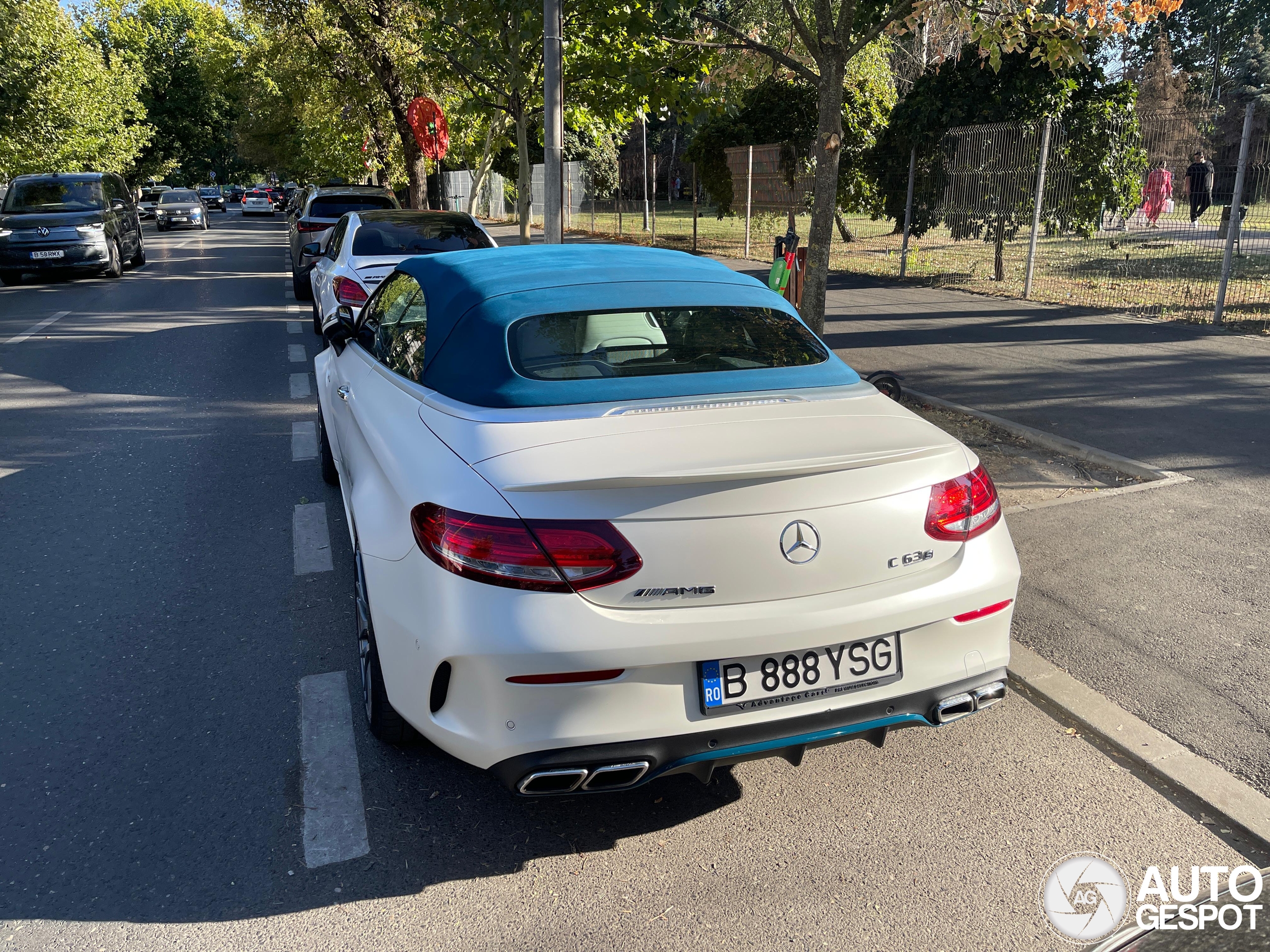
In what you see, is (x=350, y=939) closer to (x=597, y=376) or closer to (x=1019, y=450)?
(x=597, y=376)

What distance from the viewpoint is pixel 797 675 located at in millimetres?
2783

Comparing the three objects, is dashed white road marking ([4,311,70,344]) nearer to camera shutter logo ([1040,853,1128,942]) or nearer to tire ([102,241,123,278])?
tire ([102,241,123,278])

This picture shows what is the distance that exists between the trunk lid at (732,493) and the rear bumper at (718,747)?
349mm

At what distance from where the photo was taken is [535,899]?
281 cm

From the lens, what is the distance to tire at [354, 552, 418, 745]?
3289mm

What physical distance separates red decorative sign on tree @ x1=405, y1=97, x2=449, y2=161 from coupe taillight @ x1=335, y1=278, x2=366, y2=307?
12748mm

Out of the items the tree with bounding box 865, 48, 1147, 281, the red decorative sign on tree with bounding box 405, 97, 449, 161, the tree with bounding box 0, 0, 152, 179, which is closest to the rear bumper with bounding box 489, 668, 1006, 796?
the tree with bounding box 865, 48, 1147, 281

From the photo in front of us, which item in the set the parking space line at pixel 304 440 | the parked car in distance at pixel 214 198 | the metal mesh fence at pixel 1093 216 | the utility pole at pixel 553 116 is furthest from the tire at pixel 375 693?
the parked car in distance at pixel 214 198

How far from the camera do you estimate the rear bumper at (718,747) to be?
2.66m

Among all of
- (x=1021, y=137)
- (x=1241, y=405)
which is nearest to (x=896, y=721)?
(x=1241, y=405)

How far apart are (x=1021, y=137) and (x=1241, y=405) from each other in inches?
348

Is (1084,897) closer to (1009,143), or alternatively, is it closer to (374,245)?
(374,245)

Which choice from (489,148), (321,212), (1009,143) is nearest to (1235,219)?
(1009,143)

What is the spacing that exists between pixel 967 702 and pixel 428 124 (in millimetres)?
21084
